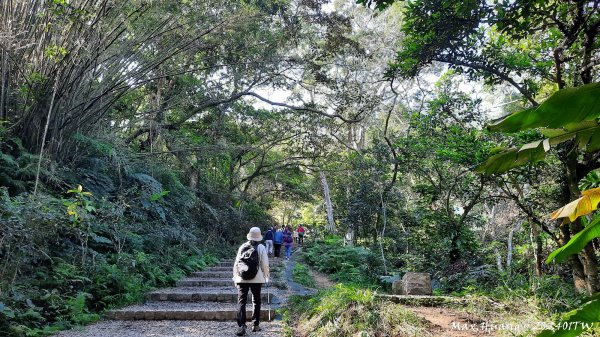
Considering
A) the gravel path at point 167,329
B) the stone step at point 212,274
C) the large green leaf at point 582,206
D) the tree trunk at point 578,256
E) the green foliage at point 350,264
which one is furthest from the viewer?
the green foliage at point 350,264

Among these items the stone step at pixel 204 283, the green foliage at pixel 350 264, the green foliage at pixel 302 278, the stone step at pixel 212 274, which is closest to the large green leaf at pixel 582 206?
the green foliage at pixel 350 264

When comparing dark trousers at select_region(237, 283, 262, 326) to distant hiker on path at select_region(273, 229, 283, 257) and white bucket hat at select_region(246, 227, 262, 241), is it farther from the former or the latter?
distant hiker on path at select_region(273, 229, 283, 257)

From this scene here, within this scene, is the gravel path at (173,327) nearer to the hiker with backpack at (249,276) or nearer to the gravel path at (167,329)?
the gravel path at (167,329)

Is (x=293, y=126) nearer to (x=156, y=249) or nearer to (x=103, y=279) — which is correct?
(x=156, y=249)

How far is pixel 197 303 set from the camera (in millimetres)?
7070

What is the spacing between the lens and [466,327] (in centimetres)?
430

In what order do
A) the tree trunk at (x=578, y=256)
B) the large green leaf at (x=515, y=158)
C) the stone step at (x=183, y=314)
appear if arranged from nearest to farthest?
1. the large green leaf at (x=515, y=158)
2. the tree trunk at (x=578, y=256)
3. the stone step at (x=183, y=314)

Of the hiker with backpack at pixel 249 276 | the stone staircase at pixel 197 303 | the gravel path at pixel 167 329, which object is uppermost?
the hiker with backpack at pixel 249 276

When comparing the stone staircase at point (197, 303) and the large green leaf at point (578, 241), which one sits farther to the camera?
the stone staircase at point (197, 303)

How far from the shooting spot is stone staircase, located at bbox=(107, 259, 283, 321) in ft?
19.5

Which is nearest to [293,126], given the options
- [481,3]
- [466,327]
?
[481,3]

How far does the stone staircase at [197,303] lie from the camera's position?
595cm

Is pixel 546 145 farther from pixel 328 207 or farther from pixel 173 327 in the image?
pixel 328 207

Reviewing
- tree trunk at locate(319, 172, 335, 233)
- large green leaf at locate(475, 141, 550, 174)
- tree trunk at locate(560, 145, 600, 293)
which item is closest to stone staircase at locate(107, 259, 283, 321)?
tree trunk at locate(560, 145, 600, 293)
